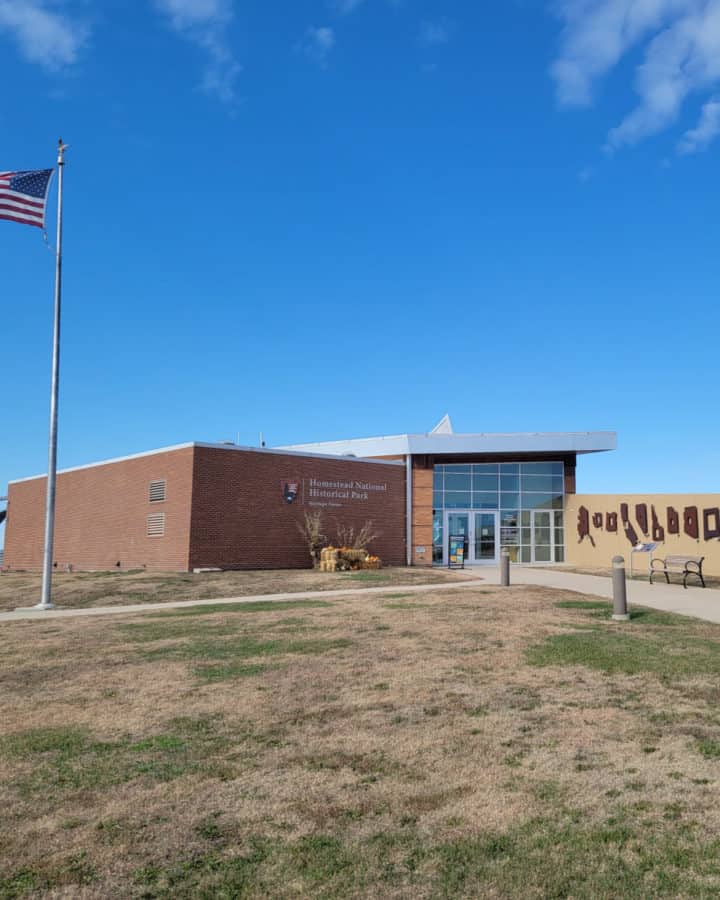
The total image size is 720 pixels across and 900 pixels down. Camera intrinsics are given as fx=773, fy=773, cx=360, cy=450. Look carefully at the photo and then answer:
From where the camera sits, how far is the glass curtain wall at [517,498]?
3055cm

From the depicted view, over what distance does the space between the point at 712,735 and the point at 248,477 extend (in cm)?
2104

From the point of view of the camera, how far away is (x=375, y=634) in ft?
36.7

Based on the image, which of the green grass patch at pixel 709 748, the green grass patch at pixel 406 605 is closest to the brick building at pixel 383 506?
the green grass patch at pixel 406 605

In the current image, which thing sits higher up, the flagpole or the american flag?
the american flag

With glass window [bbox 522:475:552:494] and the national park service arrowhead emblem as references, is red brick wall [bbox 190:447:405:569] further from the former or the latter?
glass window [bbox 522:475:552:494]

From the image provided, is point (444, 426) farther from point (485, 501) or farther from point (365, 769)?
point (365, 769)

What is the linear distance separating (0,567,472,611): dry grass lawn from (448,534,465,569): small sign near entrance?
5246 millimetres

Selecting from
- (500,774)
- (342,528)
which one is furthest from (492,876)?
(342,528)

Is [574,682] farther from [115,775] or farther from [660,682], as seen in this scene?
[115,775]

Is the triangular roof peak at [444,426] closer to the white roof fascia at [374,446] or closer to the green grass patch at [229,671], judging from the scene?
the white roof fascia at [374,446]

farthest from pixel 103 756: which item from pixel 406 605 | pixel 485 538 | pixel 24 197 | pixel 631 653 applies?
pixel 485 538

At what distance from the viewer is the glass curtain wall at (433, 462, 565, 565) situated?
30547mm

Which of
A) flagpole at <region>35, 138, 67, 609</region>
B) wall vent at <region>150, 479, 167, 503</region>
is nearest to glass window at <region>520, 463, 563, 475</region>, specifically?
wall vent at <region>150, 479, 167, 503</region>

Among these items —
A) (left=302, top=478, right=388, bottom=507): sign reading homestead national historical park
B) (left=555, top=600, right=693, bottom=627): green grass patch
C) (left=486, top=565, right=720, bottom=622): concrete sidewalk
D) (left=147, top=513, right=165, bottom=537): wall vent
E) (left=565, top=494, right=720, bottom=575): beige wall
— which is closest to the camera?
(left=555, top=600, right=693, bottom=627): green grass patch
